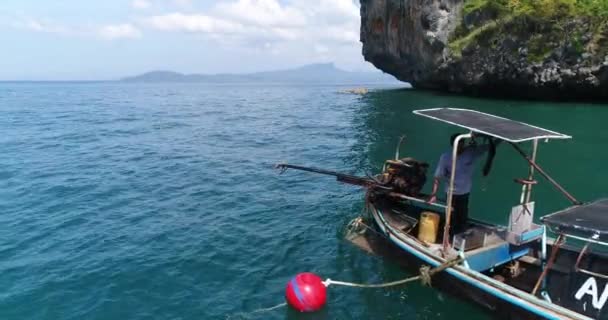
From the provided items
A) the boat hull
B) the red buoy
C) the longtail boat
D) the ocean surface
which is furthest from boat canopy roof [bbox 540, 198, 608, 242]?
the red buoy

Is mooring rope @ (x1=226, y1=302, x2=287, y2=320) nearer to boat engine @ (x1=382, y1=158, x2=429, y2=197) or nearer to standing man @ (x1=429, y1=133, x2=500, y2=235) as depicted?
standing man @ (x1=429, y1=133, x2=500, y2=235)

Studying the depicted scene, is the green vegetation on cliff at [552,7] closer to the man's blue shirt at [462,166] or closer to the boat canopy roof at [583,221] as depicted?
the man's blue shirt at [462,166]

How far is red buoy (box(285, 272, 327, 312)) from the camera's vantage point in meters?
9.41

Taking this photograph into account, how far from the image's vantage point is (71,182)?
20781mm

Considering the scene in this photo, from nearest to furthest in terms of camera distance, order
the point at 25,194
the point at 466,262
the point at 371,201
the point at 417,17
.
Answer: the point at 466,262
the point at 371,201
the point at 25,194
the point at 417,17

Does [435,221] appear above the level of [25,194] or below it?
above

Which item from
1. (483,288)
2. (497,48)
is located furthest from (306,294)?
(497,48)

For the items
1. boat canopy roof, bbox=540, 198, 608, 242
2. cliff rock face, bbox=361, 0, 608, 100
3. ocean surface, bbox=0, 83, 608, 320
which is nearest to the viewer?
boat canopy roof, bbox=540, 198, 608, 242

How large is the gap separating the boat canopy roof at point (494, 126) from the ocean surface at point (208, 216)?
3.76m

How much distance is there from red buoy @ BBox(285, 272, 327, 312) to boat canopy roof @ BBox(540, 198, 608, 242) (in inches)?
184

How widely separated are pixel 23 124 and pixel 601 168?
46.2 meters

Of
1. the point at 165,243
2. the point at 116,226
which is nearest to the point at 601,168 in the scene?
the point at 165,243

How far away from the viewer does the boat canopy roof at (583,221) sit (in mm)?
7094

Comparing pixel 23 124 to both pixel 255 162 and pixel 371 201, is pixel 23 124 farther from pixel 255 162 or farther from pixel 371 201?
pixel 371 201
